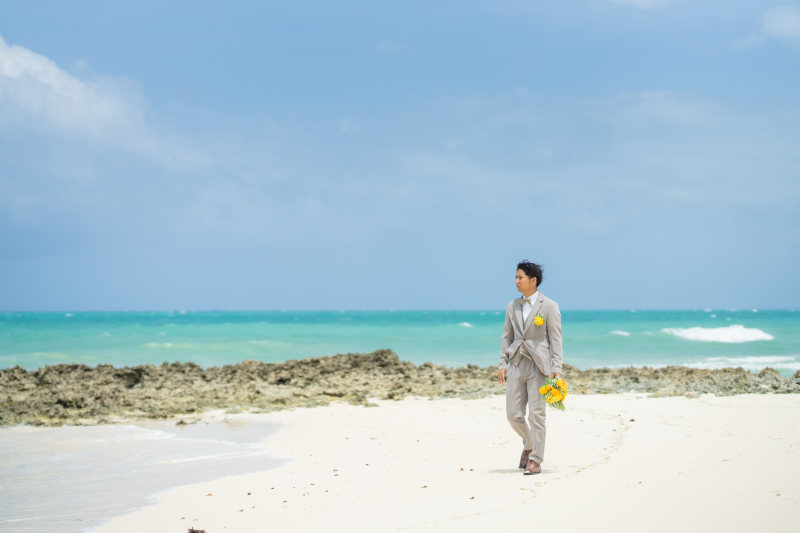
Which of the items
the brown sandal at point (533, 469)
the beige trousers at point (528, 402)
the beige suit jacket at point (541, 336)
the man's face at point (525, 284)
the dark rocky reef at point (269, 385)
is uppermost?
the man's face at point (525, 284)

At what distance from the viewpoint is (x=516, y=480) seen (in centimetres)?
498

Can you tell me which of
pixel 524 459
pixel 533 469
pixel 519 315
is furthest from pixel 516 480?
pixel 519 315

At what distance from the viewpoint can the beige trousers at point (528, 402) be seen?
17.1 feet

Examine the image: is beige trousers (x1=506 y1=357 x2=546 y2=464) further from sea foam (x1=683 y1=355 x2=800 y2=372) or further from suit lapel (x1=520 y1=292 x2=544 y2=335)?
sea foam (x1=683 y1=355 x2=800 y2=372)

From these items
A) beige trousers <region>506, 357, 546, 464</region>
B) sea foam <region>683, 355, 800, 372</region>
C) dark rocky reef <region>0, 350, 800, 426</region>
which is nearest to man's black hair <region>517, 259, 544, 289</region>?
beige trousers <region>506, 357, 546, 464</region>

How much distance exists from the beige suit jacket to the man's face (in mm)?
98

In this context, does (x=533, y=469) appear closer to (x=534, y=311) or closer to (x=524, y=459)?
(x=524, y=459)

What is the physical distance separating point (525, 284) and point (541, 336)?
1.54 feet

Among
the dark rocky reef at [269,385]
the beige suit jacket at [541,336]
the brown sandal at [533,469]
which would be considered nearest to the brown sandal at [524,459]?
the brown sandal at [533,469]

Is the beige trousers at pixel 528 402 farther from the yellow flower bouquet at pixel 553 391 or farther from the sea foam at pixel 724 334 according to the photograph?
the sea foam at pixel 724 334

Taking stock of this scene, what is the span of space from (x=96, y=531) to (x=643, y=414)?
6612mm

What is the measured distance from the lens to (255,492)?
5.07 m

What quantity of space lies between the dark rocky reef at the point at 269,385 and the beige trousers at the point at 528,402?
5.40m

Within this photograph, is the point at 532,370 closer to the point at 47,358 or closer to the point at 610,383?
the point at 610,383
